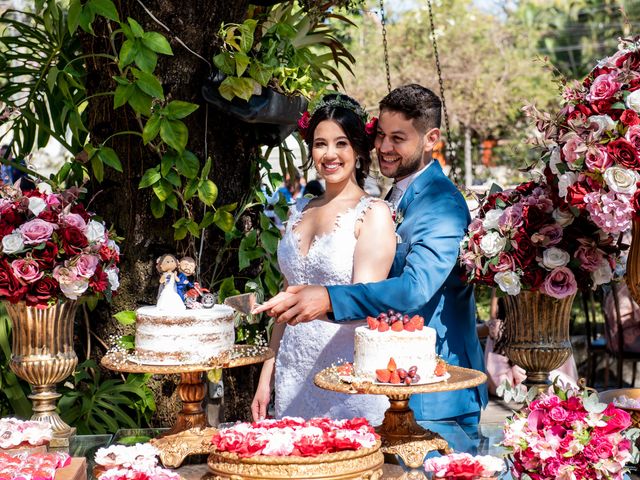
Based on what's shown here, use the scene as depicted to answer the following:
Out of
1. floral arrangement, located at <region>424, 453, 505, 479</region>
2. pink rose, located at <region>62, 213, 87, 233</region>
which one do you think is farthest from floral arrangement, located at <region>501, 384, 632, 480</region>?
pink rose, located at <region>62, 213, 87, 233</region>

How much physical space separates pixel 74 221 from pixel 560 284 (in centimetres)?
171

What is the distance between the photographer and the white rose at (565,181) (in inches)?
109

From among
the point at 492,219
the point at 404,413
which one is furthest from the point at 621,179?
the point at 404,413

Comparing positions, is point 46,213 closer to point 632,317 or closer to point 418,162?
point 418,162

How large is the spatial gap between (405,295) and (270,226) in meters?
1.58

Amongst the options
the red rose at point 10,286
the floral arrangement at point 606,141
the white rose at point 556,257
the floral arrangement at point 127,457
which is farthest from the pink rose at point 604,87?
the red rose at point 10,286

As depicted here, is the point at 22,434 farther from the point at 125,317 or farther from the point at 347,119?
the point at 347,119

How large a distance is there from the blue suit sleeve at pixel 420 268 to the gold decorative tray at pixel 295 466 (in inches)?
28.0

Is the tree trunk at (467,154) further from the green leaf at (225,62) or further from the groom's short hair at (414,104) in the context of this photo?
the groom's short hair at (414,104)

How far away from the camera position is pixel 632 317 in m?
7.62

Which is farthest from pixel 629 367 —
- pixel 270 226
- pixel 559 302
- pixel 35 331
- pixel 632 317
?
pixel 35 331

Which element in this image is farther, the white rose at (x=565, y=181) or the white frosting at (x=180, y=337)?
the white frosting at (x=180, y=337)

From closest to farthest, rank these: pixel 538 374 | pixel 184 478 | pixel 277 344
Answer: pixel 184 478, pixel 538 374, pixel 277 344

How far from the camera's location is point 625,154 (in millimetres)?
2623
